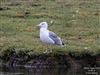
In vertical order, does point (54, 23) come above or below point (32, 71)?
above

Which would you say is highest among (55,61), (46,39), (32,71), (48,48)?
(46,39)

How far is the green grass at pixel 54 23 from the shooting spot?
2457cm

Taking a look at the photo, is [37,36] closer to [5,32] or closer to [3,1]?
[5,32]

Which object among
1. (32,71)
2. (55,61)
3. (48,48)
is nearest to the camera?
(32,71)

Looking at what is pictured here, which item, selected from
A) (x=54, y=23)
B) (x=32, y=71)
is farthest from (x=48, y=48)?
(x=54, y=23)

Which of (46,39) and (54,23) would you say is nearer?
(46,39)

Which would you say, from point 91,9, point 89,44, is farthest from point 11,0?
point 89,44

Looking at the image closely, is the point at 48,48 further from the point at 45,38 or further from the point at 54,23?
the point at 54,23

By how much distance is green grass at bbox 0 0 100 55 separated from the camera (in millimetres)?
24572

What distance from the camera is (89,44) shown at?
25.3 meters

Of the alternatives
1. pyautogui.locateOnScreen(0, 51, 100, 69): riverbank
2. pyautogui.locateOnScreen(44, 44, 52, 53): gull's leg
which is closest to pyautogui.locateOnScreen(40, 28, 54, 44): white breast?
pyautogui.locateOnScreen(44, 44, 52, 53): gull's leg

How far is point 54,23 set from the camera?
30.2m

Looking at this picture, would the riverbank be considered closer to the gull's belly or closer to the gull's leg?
the gull's leg

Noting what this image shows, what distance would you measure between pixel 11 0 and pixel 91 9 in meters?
→ 5.59
